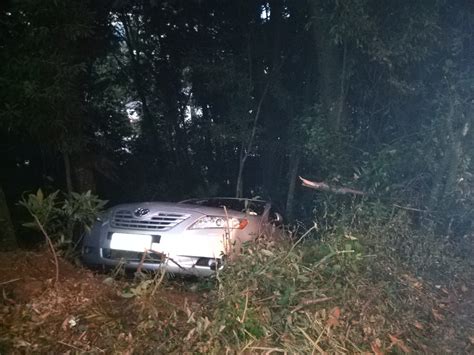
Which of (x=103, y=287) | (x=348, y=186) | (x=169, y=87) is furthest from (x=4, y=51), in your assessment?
(x=169, y=87)

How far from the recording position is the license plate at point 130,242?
4367 mm

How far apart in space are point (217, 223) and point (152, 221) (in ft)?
2.09

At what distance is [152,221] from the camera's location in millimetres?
4520

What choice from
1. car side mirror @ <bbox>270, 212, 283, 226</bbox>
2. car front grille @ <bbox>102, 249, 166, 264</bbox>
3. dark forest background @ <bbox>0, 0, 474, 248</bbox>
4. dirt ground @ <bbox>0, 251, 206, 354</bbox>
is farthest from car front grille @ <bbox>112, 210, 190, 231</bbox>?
car side mirror @ <bbox>270, 212, 283, 226</bbox>

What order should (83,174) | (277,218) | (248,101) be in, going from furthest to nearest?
(248,101), (83,174), (277,218)

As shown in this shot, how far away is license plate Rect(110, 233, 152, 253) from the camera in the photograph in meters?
4.37

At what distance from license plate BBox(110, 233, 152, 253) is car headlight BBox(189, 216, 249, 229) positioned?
458 mm

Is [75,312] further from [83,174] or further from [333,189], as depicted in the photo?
[333,189]

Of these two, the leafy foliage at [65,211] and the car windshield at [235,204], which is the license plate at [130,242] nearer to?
the leafy foliage at [65,211]

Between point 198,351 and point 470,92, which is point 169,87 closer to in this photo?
point 470,92

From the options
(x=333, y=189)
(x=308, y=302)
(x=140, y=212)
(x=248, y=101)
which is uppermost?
(x=248, y=101)

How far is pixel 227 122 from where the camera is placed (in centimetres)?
972

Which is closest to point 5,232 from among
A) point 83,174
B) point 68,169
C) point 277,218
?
point 68,169

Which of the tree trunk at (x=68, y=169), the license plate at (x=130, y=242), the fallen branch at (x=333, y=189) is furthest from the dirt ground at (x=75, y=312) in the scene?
the fallen branch at (x=333, y=189)
